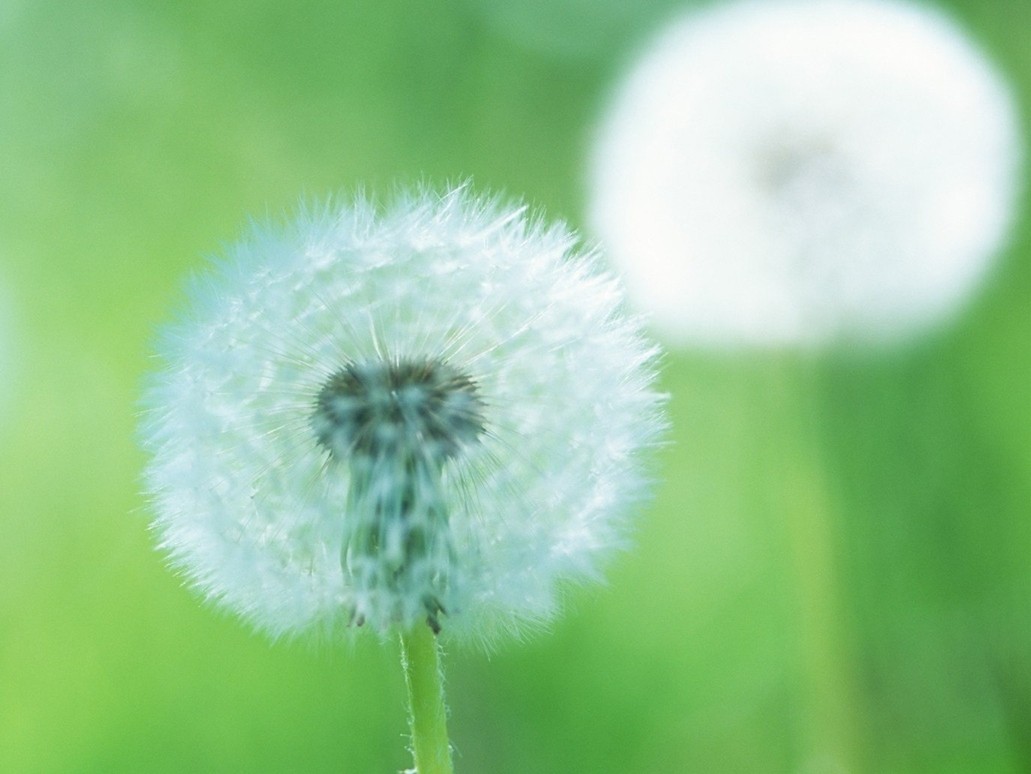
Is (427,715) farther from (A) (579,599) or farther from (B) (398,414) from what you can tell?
(A) (579,599)

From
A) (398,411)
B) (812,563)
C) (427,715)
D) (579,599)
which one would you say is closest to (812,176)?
(812,563)

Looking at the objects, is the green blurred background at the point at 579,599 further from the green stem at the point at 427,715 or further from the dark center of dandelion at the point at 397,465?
the green stem at the point at 427,715

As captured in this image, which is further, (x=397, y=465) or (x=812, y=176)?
(x=812, y=176)

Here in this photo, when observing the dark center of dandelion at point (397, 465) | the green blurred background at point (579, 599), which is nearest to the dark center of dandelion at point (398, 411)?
the dark center of dandelion at point (397, 465)

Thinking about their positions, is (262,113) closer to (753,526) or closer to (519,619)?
(753,526)

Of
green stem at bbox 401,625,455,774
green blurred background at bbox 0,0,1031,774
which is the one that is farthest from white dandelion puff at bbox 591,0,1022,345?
green stem at bbox 401,625,455,774

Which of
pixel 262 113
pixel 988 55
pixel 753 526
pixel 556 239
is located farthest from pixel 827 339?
pixel 556 239
